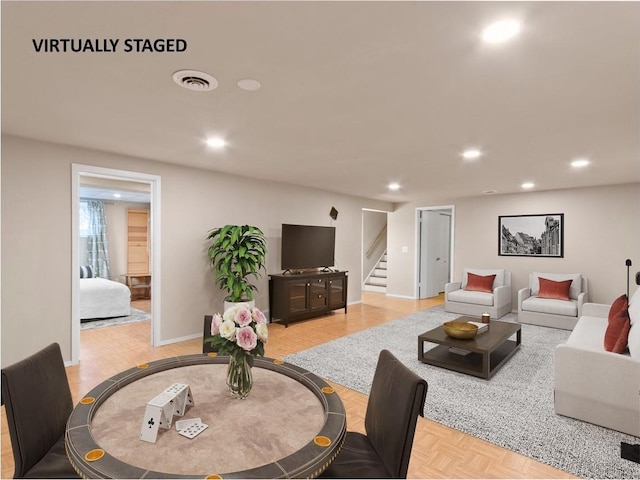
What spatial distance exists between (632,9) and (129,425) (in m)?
2.61

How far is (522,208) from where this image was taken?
6.97 meters

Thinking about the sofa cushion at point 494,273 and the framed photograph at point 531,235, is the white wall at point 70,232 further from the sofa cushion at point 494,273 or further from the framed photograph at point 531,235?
the framed photograph at point 531,235

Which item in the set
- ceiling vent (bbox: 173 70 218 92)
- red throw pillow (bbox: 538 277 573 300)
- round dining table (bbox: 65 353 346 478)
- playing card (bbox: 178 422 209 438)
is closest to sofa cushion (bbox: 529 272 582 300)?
red throw pillow (bbox: 538 277 573 300)

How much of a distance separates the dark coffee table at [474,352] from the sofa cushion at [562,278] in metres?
2.44

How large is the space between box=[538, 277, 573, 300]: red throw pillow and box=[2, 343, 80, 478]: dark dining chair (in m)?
6.72

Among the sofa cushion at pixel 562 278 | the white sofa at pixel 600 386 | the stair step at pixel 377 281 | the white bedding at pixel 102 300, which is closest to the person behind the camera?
the white sofa at pixel 600 386

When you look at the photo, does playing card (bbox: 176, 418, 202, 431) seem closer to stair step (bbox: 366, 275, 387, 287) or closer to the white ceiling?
the white ceiling

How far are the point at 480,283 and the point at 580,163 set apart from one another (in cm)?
302

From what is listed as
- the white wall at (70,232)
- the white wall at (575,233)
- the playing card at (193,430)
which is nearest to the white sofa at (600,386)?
the playing card at (193,430)

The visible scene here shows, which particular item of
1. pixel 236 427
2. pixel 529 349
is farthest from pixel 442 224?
pixel 236 427

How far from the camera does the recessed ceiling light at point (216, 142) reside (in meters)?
3.44

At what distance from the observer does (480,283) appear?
22.3ft

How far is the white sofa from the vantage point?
2541 mm

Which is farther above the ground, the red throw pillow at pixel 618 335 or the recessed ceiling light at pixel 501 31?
the recessed ceiling light at pixel 501 31
